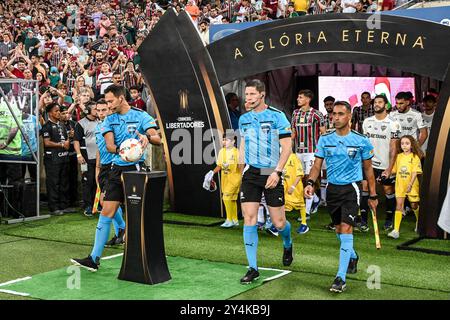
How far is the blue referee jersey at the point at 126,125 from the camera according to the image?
736cm

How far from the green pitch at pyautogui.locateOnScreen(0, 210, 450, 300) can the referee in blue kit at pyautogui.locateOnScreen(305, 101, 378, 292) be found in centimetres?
58

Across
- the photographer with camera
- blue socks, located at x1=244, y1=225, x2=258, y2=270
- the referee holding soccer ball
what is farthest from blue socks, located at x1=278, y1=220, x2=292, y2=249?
the photographer with camera

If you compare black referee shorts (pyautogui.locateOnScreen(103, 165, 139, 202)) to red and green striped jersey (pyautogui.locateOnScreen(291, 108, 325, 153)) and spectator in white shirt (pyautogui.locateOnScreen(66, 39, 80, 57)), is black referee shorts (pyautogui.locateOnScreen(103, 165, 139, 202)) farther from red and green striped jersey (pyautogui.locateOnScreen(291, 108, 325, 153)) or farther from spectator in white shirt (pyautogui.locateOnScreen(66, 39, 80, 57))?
spectator in white shirt (pyautogui.locateOnScreen(66, 39, 80, 57))

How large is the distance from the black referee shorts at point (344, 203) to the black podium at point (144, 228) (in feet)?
5.97

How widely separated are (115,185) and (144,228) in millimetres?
898

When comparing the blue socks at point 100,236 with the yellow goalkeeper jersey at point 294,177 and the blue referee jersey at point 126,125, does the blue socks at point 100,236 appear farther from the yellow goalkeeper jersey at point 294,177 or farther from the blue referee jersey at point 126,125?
the yellow goalkeeper jersey at point 294,177

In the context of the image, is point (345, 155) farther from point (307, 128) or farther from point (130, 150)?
point (307, 128)

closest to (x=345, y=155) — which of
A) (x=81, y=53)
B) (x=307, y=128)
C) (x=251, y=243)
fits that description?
(x=251, y=243)

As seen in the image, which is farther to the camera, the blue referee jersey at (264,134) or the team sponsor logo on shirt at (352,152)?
the blue referee jersey at (264,134)

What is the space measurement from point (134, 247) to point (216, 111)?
468cm

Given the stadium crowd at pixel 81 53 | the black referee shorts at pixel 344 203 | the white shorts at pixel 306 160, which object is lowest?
the black referee shorts at pixel 344 203

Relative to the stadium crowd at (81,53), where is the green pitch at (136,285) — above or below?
below

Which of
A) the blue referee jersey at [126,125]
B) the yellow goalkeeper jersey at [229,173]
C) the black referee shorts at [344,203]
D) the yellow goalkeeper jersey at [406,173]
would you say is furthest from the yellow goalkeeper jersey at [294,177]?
the black referee shorts at [344,203]
